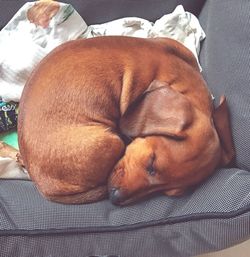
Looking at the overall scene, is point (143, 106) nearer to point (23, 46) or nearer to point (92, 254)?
point (92, 254)

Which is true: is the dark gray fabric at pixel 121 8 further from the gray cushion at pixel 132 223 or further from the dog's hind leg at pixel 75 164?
the gray cushion at pixel 132 223

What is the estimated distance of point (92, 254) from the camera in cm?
133

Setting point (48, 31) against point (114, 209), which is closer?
point (114, 209)

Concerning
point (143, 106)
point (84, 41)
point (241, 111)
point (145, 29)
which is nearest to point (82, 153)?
point (143, 106)

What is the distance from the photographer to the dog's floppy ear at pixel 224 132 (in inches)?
58.3

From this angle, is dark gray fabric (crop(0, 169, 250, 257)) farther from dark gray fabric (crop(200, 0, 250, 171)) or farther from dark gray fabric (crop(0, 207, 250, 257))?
dark gray fabric (crop(200, 0, 250, 171))

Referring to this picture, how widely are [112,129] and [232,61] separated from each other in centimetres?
45

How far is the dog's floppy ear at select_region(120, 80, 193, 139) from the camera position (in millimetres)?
1352

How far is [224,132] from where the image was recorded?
148 cm

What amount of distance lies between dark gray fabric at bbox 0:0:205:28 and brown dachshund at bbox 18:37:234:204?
1.45ft

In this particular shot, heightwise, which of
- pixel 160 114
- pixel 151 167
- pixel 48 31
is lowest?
pixel 151 167

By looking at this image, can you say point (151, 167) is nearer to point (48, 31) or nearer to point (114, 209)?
point (114, 209)

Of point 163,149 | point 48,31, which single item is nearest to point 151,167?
point 163,149

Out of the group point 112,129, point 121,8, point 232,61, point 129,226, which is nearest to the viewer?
point 129,226
